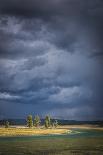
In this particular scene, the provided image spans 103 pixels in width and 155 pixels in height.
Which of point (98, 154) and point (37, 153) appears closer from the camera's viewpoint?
point (98, 154)

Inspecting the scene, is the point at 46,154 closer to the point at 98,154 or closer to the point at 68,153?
the point at 68,153

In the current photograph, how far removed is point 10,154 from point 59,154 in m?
11.0

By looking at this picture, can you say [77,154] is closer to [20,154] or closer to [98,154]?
[98,154]

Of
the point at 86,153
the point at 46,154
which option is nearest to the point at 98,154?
the point at 86,153

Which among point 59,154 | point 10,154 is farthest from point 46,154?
point 10,154

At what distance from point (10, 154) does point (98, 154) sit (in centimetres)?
1965

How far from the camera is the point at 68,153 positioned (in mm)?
81188

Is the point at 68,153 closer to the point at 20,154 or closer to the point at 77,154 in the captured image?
the point at 77,154

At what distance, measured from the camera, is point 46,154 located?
79500mm

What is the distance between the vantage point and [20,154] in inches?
3127

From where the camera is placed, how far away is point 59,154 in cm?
7931

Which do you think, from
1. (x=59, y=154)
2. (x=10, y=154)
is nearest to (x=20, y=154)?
(x=10, y=154)

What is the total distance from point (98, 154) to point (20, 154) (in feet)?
57.2

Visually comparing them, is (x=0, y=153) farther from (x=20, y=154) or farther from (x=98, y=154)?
(x=98, y=154)
